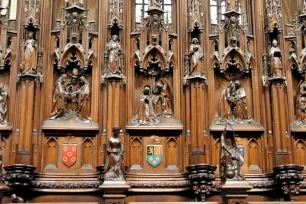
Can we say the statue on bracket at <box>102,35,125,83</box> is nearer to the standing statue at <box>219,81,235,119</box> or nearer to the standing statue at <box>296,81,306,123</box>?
the standing statue at <box>219,81,235,119</box>

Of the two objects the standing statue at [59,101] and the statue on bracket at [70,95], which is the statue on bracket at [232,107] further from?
the standing statue at [59,101]

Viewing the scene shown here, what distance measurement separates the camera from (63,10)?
691 inches

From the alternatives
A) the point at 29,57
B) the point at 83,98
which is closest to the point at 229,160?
the point at 83,98

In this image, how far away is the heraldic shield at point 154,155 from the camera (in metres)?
16.5

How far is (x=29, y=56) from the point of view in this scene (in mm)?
16375

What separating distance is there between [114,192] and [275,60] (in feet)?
23.6

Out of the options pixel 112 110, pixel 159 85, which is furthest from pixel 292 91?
pixel 112 110

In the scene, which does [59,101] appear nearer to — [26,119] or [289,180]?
[26,119]

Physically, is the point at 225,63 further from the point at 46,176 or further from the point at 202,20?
the point at 46,176

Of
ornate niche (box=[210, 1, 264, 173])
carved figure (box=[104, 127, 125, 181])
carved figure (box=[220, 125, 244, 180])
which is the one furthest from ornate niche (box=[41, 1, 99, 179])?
carved figure (box=[220, 125, 244, 180])

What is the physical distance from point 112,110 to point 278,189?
5905 millimetres

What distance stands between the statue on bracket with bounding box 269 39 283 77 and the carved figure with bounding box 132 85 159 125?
4.22m

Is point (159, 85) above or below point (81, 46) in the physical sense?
below

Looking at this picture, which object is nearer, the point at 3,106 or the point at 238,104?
the point at 3,106
